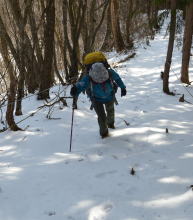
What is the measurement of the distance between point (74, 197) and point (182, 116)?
374cm

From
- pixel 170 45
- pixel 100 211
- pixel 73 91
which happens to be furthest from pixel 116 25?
pixel 100 211

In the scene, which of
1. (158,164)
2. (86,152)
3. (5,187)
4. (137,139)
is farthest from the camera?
(137,139)

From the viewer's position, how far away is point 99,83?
5.40 meters

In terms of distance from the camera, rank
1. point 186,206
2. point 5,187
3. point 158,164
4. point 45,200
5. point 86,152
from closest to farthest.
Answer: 1. point 186,206
2. point 45,200
3. point 5,187
4. point 158,164
5. point 86,152

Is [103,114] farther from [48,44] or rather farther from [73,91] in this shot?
[48,44]

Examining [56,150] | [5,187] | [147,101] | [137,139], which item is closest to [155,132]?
[137,139]

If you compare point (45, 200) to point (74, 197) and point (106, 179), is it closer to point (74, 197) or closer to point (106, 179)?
point (74, 197)

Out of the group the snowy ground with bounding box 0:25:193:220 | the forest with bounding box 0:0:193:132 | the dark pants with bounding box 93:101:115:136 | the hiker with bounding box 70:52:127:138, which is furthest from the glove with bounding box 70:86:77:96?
the forest with bounding box 0:0:193:132

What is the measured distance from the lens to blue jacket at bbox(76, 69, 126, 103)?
211 inches

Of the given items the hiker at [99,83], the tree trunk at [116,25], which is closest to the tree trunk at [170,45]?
the hiker at [99,83]

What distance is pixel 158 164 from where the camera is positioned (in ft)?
15.7

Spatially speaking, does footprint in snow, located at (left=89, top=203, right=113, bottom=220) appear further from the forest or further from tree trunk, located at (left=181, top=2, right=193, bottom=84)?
tree trunk, located at (left=181, top=2, right=193, bottom=84)

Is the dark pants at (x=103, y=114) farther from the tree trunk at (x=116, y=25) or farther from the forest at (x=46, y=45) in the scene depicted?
the tree trunk at (x=116, y=25)

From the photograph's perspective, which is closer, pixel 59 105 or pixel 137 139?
pixel 137 139
